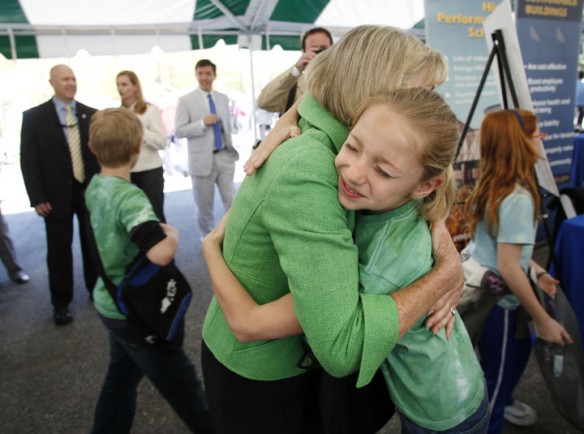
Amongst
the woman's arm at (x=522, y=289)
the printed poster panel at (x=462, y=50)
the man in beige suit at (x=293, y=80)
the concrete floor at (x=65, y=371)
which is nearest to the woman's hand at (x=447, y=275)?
the woman's arm at (x=522, y=289)

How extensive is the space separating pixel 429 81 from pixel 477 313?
1.09 metres

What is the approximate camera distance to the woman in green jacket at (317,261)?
0.64 meters

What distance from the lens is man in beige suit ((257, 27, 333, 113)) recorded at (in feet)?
8.55

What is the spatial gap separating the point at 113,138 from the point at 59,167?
186 cm

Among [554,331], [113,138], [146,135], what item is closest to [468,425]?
[554,331]

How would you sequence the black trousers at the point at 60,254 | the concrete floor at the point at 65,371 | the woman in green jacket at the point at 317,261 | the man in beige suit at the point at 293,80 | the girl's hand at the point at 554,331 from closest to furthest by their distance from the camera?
the woman in green jacket at the point at 317,261 < the girl's hand at the point at 554,331 < the concrete floor at the point at 65,371 < the man in beige suit at the point at 293,80 < the black trousers at the point at 60,254

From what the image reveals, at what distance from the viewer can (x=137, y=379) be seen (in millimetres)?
1610

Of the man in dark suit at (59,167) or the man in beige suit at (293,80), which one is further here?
the man in dark suit at (59,167)

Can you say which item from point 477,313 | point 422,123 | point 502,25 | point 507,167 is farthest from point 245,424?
point 502,25

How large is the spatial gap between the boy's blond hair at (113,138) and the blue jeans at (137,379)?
0.58 meters

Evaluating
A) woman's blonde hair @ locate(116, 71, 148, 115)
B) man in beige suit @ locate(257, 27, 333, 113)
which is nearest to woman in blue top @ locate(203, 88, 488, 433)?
man in beige suit @ locate(257, 27, 333, 113)

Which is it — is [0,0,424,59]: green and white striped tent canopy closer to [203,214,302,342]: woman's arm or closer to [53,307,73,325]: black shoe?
[53,307,73,325]: black shoe

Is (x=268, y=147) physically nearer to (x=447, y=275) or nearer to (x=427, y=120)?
(x=427, y=120)

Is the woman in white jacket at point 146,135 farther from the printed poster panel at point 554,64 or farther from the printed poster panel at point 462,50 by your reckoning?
the printed poster panel at point 554,64
